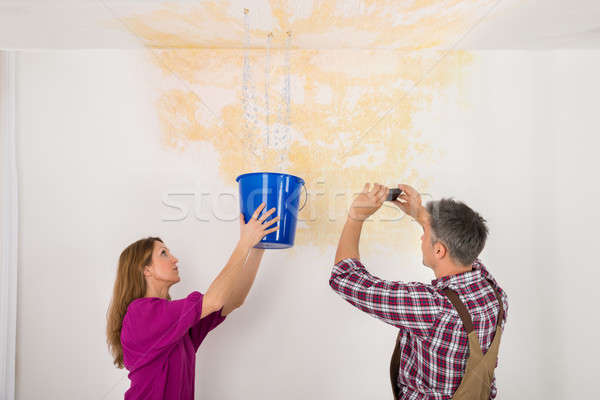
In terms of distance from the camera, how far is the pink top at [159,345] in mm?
1225

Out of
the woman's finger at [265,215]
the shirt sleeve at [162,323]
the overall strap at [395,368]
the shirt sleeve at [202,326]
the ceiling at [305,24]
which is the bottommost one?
the overall strap at [395,368]

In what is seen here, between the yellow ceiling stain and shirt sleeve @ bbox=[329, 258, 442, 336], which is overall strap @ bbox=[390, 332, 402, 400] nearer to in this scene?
shirt sleeve @ bbox=[329, 258, 442, 336]

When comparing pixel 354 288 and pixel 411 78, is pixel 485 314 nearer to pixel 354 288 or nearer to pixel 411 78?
pixel 354 288

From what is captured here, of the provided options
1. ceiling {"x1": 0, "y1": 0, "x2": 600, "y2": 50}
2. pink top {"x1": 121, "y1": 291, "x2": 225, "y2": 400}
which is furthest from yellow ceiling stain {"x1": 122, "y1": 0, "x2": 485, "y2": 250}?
pink top {"x1": 121, "y1": 291, "x2": 225, "y2": 400}

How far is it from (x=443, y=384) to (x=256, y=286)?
916mm

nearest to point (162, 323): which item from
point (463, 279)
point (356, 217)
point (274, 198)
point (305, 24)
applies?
point (274, 198)

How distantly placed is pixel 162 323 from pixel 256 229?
1.25 feet

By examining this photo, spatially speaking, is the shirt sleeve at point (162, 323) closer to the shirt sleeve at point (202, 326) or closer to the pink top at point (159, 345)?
the pink top at point (159, 345)

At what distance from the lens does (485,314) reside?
1.14 metres

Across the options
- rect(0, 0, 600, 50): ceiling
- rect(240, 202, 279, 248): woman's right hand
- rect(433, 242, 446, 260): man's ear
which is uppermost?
rect(0, 0, 600, 50): ceiling

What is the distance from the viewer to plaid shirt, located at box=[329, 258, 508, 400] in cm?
112

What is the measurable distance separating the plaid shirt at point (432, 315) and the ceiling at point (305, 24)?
1.01 meters

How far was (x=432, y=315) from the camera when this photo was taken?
1114mm

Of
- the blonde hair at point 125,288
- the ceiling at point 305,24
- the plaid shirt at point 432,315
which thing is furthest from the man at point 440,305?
the ceiling at point 305,24
